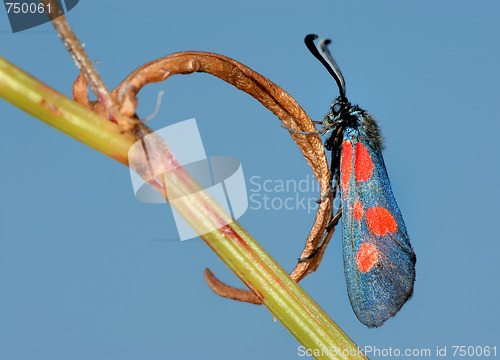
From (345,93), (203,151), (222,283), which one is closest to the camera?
(203,151)

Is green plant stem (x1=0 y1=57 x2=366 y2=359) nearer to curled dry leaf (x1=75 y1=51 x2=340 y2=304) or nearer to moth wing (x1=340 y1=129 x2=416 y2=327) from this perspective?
curled dry leaf (x1=75 y1=51 x2=340 y2=304)

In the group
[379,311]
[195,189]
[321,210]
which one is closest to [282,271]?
[195,189]

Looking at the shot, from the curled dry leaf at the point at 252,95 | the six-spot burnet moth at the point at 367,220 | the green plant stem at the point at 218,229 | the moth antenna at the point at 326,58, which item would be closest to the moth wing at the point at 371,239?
the six-spot burnet moth at the point at 367,220

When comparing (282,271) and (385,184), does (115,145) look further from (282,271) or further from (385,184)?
(385,184)

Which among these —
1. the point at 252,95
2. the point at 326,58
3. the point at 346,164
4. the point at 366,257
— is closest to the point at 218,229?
the point at 252,95

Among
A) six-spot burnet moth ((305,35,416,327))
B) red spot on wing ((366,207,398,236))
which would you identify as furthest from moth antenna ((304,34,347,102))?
red spot on wing ((366,207,398,236))
